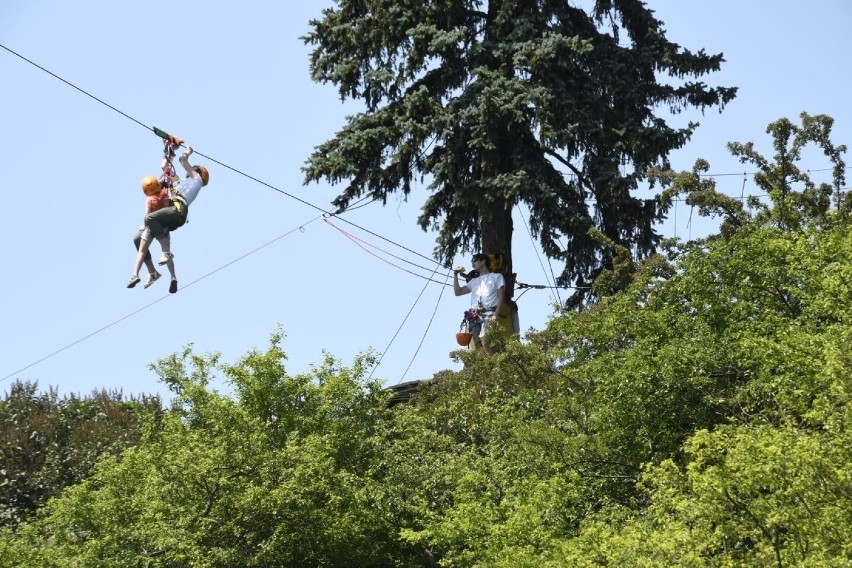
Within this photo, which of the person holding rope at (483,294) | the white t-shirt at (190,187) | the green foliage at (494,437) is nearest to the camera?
the green foliage at (494,437)

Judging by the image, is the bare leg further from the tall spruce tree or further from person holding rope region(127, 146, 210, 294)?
the tall spruce tree

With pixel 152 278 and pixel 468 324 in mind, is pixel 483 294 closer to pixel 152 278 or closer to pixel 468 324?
pixel 468 324

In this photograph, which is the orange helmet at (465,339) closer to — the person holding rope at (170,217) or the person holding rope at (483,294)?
the person holding rope at (483,294)

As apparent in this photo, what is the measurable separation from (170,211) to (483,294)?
6.80 metres

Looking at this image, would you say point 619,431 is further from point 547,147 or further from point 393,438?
point 547,147

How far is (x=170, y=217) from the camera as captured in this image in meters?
18.6

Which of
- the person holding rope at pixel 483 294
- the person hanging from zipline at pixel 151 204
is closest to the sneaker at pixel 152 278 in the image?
the person hanging from zipline at pixel 151 204

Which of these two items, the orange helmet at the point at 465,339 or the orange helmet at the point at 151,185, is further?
the orange helmet at the point at 465,339

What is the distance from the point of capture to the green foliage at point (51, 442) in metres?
24.1

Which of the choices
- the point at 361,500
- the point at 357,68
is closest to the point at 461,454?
the point at 361,500

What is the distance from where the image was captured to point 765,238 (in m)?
19.4

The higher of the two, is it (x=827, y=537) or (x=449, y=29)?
(x=449, y=29)

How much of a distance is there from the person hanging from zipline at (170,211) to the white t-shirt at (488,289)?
634 cm

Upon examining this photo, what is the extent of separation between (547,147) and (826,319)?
8321mm
